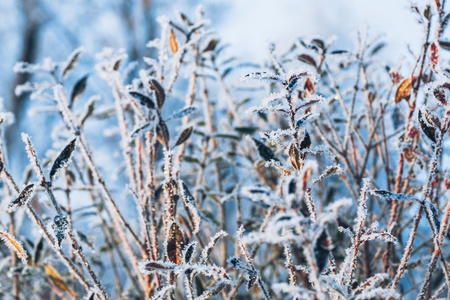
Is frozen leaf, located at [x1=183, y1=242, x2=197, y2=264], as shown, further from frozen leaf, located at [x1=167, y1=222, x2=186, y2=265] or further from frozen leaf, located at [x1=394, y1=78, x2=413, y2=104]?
frozen leaf, located at [x1=394, y1=78, x2=413, y2=104]

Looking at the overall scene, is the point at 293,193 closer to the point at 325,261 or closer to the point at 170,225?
the point at 325,261

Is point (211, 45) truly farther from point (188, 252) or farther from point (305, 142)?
point (188, 252)

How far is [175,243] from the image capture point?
0.81 m

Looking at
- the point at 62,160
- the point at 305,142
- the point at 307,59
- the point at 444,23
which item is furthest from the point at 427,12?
the point at 62,160

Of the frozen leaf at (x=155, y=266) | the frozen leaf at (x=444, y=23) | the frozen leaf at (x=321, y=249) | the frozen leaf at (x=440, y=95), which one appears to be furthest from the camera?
the frozen leaf at (x=444, y=23)

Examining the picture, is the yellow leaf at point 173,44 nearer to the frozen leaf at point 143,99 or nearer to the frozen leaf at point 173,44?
the frozen leaf at point 173,44

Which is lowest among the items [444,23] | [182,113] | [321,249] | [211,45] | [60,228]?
[321,249]

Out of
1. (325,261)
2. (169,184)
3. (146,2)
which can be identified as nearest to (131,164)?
(169,184)

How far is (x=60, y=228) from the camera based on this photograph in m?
0.76

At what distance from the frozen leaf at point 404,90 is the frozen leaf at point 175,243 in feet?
2.28

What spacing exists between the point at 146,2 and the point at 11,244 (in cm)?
912

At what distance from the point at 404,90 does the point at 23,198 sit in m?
0.98

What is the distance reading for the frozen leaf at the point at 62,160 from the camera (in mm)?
826

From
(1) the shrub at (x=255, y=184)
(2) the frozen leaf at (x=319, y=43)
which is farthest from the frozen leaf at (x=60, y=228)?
(2) the frozen leaf at (x=319, y=43)
